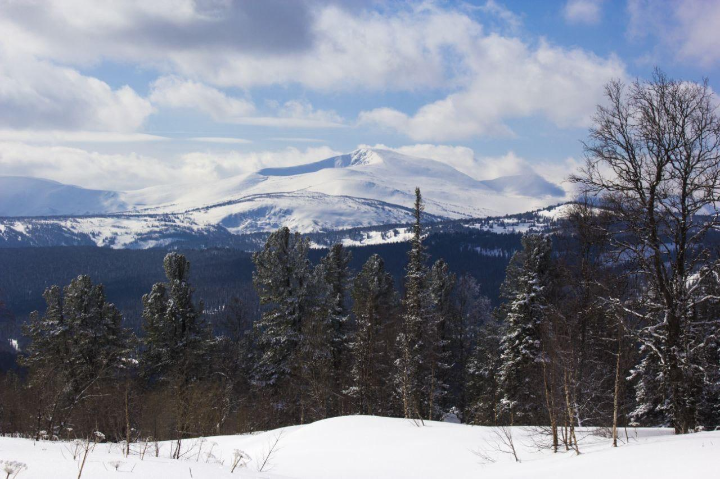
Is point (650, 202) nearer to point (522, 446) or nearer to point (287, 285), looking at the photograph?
point (522, 446)

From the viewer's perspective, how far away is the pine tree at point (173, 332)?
26219 millimetres

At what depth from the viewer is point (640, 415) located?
2409 cm

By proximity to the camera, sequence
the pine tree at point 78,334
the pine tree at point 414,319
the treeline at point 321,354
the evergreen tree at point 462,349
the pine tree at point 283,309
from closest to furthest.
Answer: the treeline at point 321,354 → the pine tree at point 414,319 → the pine tree at point 78,334 → the pine tree at point 283,309 → the evergreen tree at point 462,349

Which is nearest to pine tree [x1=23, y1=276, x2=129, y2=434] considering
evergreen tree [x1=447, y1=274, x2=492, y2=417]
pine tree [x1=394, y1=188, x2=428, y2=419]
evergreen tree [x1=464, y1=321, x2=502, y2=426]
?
pine tree [x1=394, y1=188, x2=428, y2=419]

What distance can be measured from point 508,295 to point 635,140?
56.7ft

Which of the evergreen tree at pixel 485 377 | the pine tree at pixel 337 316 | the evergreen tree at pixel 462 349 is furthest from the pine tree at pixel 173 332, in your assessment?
the evergreen tree at pixel 462 349

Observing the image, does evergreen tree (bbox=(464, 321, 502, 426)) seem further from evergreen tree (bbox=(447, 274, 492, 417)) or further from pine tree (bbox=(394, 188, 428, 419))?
pine tree (bbox=(394, 188, 428, 419))

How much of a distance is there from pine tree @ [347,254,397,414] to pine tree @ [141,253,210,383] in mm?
8928

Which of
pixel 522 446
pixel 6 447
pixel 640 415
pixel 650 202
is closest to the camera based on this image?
pixel 6 447

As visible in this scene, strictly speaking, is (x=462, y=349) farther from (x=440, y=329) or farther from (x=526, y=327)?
(x=526, y=327)

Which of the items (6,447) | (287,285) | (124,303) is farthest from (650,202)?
(124,303)

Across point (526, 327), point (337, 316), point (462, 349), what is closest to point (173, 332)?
point (337, 316)

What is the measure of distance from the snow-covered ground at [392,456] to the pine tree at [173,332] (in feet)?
33.1

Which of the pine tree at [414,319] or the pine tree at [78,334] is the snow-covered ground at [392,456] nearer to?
the pine tree at [414,319]
